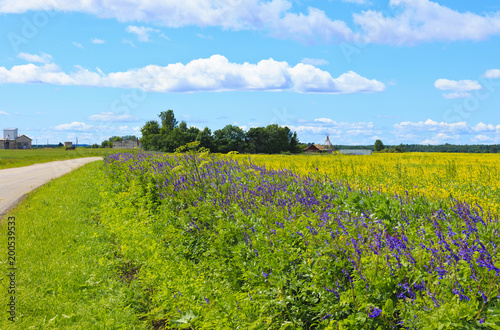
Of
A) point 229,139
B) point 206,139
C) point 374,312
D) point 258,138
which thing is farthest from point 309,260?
point 258,138

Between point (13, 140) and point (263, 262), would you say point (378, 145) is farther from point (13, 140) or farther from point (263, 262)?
point (13, 140)

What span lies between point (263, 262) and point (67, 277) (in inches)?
144

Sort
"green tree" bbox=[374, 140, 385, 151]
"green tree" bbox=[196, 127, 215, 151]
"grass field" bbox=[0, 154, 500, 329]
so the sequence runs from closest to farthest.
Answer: "grass field" bbox=[0, 154, 500, 329]
"green tree" bbox=[196, 127, 215, 151]
"green tree" bbox=[374, 140, 385, 151]

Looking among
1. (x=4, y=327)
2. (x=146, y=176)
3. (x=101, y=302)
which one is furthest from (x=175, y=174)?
(x=4, y=327)

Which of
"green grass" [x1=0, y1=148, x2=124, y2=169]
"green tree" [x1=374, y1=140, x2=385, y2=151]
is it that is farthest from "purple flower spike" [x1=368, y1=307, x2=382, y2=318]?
"green tree" [x1=374, y1=140, x2=385, y2=151]

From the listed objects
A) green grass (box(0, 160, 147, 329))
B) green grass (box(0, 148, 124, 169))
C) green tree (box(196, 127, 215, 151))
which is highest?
green tree (box(196, 127, 215, 151))

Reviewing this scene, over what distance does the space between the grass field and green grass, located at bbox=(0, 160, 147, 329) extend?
0.03 meters

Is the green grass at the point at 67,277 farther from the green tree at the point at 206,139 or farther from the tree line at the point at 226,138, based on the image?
the green tree at the point at 206,139

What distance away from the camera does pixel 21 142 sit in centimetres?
18375

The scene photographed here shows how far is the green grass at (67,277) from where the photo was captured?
4984 millimetres

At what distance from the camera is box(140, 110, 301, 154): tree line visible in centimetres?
7588

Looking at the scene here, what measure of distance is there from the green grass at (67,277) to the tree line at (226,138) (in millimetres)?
55442

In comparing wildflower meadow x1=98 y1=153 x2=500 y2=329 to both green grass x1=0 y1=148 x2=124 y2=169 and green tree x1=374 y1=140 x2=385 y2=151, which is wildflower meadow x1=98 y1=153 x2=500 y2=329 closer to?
green grass x1=0 y1=148 x2=124 y2=169

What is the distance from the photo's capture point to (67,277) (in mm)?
6184
